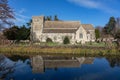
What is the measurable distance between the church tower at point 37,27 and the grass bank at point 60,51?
2716 centimetres

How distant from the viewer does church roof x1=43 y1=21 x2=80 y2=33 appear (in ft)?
189

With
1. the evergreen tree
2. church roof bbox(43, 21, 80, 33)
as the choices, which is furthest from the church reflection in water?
the evergreen tree

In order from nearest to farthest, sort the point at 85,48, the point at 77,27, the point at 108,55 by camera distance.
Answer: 1. the point at 108,55
2. the point at 85,48
3. the point at 77,27

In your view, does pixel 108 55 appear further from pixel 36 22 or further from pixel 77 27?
pixel 36 22

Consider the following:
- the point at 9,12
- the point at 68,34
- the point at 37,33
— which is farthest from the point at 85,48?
the point at 37,33

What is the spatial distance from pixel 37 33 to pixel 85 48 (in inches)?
1179

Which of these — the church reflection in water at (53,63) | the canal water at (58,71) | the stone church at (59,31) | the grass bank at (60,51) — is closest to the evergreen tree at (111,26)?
the stone church at (59,31)

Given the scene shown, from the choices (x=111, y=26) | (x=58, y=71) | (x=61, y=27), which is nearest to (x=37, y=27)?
(x=61, y=27)

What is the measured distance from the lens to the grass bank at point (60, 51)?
99.5 ft

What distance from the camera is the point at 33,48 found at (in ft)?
104

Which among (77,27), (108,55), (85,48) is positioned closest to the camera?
(108,55)

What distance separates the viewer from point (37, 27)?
60094 millimetres

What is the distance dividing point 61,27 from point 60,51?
2934cm

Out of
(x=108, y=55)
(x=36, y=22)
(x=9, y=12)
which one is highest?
(x=36, y=22)
